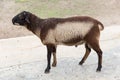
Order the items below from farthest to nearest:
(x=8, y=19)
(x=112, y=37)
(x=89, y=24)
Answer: (x=8, y=19) < (x=112, y=37) < (x=89, y=24)

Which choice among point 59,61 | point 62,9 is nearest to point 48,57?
point 59,61

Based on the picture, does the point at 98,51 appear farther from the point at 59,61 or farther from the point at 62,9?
the point at 62,9

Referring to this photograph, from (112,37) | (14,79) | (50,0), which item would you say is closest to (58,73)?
(14,79)

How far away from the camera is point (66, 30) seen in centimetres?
648

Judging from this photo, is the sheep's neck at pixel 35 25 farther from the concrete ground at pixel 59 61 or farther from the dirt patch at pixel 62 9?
the dirt patch at pixel 62 9

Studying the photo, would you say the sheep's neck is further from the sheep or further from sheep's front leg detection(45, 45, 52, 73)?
sheep's front leg detection(45, 45, 52, 73)

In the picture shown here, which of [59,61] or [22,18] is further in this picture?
[59,61]

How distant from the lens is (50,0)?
11.5m

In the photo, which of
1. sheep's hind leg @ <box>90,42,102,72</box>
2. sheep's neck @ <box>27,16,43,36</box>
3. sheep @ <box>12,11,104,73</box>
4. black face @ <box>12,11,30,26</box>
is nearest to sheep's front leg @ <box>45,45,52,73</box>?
sheep @ <box>12,11,104,73</box>

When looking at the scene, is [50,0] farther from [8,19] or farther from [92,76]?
[92,76]

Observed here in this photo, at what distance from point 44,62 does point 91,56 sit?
38.2 inches

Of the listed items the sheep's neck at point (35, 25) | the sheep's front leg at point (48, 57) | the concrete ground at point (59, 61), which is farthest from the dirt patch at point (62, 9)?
the sheep's front leg at point (48, 57)

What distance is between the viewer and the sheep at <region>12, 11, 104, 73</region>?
6.42 meters

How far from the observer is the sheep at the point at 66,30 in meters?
6.42
